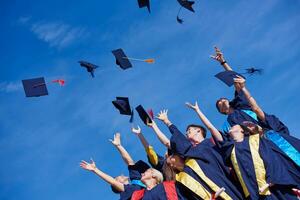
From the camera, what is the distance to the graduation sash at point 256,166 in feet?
13.6

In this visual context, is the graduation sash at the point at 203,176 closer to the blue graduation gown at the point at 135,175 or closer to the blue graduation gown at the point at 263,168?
the blue graduation gown at the point at 263,168

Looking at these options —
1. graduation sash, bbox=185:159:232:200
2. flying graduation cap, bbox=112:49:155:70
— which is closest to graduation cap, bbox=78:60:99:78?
flying graduation cap, bbox=112:49:155:70

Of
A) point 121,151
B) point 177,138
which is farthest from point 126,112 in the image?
point 177,138

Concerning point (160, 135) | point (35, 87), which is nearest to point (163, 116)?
point (160, 135)

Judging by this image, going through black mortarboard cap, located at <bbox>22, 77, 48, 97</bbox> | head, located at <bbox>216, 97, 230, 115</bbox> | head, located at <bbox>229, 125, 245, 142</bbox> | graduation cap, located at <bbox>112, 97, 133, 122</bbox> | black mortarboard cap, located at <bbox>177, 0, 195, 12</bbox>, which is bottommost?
head, located at <bbox>229, 125, 245, 142</bbox>

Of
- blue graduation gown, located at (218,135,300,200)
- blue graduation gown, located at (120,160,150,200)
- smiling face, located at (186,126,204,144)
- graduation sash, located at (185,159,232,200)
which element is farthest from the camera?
blue graduation gown, located at (120,160,150,200)

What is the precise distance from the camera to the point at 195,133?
505 cm

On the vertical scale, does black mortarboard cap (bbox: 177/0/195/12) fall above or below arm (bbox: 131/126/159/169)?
above

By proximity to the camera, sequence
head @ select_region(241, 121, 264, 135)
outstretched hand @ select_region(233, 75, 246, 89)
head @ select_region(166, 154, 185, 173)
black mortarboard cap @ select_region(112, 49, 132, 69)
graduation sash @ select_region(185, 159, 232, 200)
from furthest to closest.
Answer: black mortarboard cap @ select_region(112, 49, 132, 69)
outstretched hand @ select_region(233, 75, 246, 89)
head @ select_region(241, 121, 264, 135)
head @ select_region(166, 154, 185, 173)
graduation sash @ select_region(185, 159, 232, 200)

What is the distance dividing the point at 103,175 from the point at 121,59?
2704 mm

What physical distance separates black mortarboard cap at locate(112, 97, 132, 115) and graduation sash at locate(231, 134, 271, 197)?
2.27m

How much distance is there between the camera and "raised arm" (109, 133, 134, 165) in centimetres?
564

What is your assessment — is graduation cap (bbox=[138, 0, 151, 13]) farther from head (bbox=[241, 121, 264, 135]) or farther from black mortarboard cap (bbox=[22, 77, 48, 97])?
head (bbox=[241, 121, 264, 135])

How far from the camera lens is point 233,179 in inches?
177
